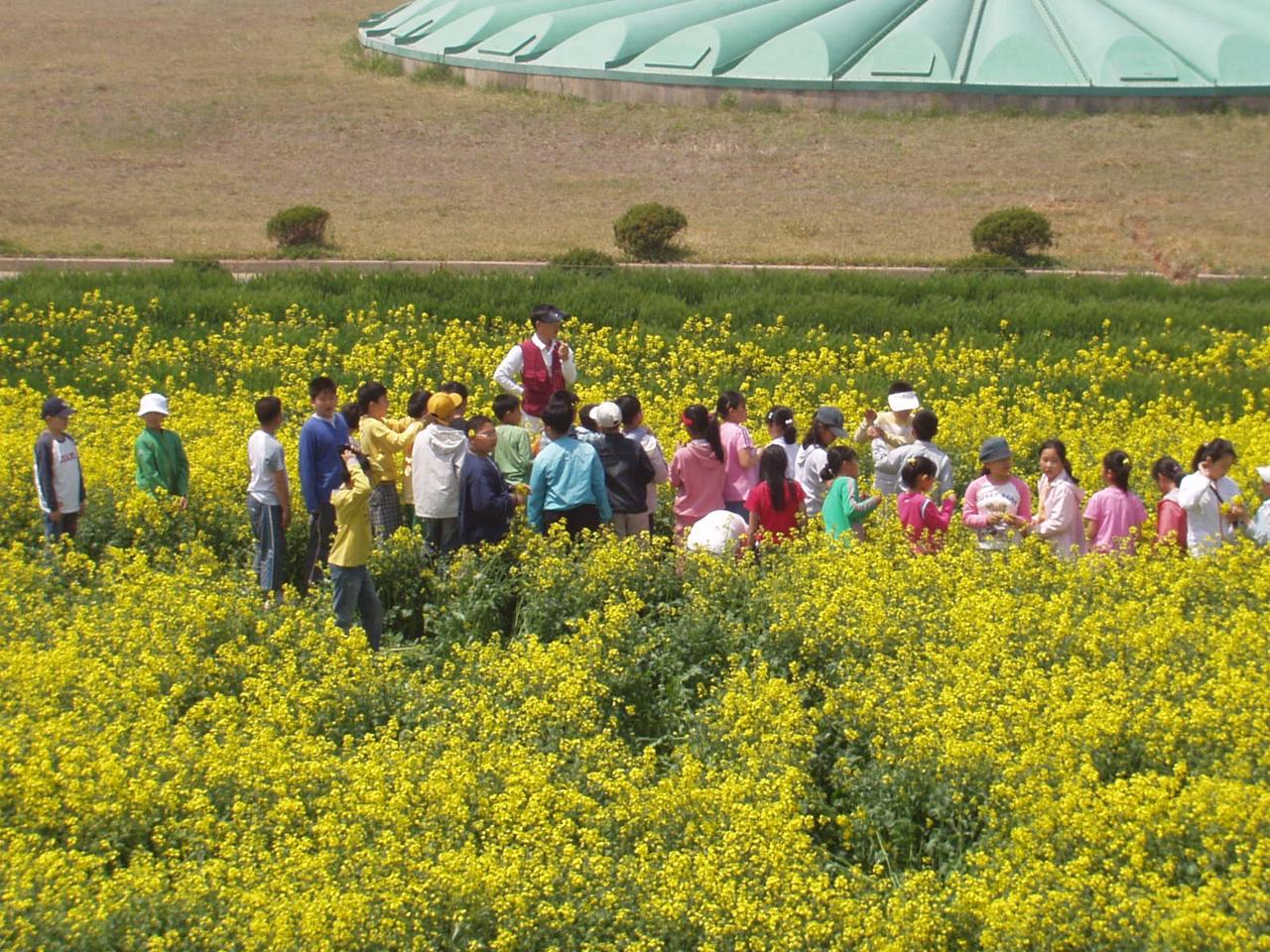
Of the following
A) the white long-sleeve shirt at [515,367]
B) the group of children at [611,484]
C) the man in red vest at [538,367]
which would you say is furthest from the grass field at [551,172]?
the group of children at [611,484]

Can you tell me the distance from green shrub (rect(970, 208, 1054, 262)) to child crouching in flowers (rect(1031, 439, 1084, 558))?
1367 cm

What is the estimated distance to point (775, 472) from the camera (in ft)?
28.1

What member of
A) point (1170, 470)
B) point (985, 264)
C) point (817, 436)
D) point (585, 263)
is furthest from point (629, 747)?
point (985, 264)

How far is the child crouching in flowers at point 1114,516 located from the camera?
842cm

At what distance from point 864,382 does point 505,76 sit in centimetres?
2290

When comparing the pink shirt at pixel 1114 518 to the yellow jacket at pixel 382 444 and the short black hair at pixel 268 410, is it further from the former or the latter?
the short black hair at pixel 268 410

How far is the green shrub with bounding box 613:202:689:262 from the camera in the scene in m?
22.0

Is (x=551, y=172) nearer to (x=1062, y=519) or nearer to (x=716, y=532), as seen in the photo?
(x=716, y=532)

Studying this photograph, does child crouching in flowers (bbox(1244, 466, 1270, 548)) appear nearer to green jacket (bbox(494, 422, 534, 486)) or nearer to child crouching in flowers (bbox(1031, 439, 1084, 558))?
child crouching in flowers (bbox(1031, 439, 1084, 558))

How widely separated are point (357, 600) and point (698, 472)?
83.5 inches

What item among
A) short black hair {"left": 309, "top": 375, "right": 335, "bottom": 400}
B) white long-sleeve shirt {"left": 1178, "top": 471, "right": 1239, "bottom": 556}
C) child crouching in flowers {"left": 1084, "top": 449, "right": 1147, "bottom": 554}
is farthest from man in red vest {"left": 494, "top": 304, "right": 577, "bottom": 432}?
white long-sleeve shirt {"left": 1178, "top": 471, "right": 1239, "bottom": 556}

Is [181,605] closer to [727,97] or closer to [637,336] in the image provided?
[637,336]

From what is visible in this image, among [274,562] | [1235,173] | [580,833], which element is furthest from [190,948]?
[1235,173]

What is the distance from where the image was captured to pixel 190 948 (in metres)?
5.38
